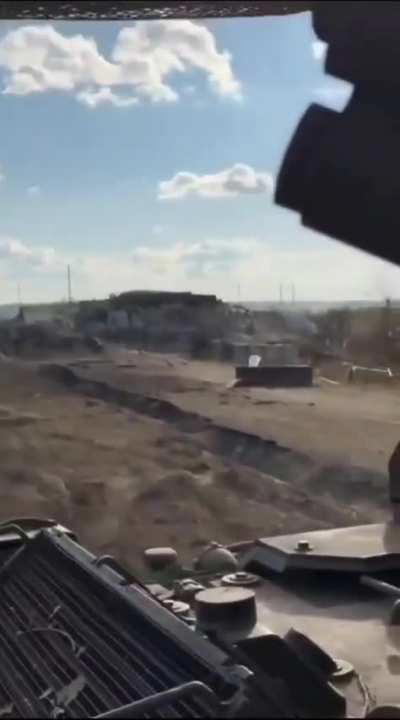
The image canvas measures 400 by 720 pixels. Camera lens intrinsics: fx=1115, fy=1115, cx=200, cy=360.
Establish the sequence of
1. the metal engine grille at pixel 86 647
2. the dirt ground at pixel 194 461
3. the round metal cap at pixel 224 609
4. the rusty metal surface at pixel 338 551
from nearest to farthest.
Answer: the metal engine grille at pixel 86 647 → the round metal cap at pixel 224 609 → the rusty metal surface at pixel 338 551 → the dirt ground at pixel 194 461

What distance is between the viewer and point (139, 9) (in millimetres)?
2646

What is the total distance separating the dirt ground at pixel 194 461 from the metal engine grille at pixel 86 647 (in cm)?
648

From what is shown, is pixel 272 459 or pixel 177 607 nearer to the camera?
pixel 177 607

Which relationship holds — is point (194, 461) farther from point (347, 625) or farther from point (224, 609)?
point (224, 609)

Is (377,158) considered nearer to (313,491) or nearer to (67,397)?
(313,491)

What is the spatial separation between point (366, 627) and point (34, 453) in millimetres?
15103

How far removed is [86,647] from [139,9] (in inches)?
90.9

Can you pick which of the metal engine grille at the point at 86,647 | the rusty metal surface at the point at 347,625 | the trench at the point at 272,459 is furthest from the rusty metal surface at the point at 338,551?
the trench at the point at 272,459

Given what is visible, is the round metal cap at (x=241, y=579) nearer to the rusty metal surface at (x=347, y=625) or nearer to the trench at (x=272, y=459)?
the rusty metal surface at (x=347, y=625)

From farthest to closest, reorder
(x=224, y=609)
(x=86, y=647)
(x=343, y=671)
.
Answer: (x=224, y=609)
(x=86, y=647)
(x=343, y=671)

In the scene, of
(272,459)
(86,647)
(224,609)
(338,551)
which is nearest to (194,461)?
(272,459)

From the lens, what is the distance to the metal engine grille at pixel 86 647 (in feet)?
11.5

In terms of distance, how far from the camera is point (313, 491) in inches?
591

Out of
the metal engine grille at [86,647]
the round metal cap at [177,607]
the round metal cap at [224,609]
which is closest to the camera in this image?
the metal engine grille at [86,647]
